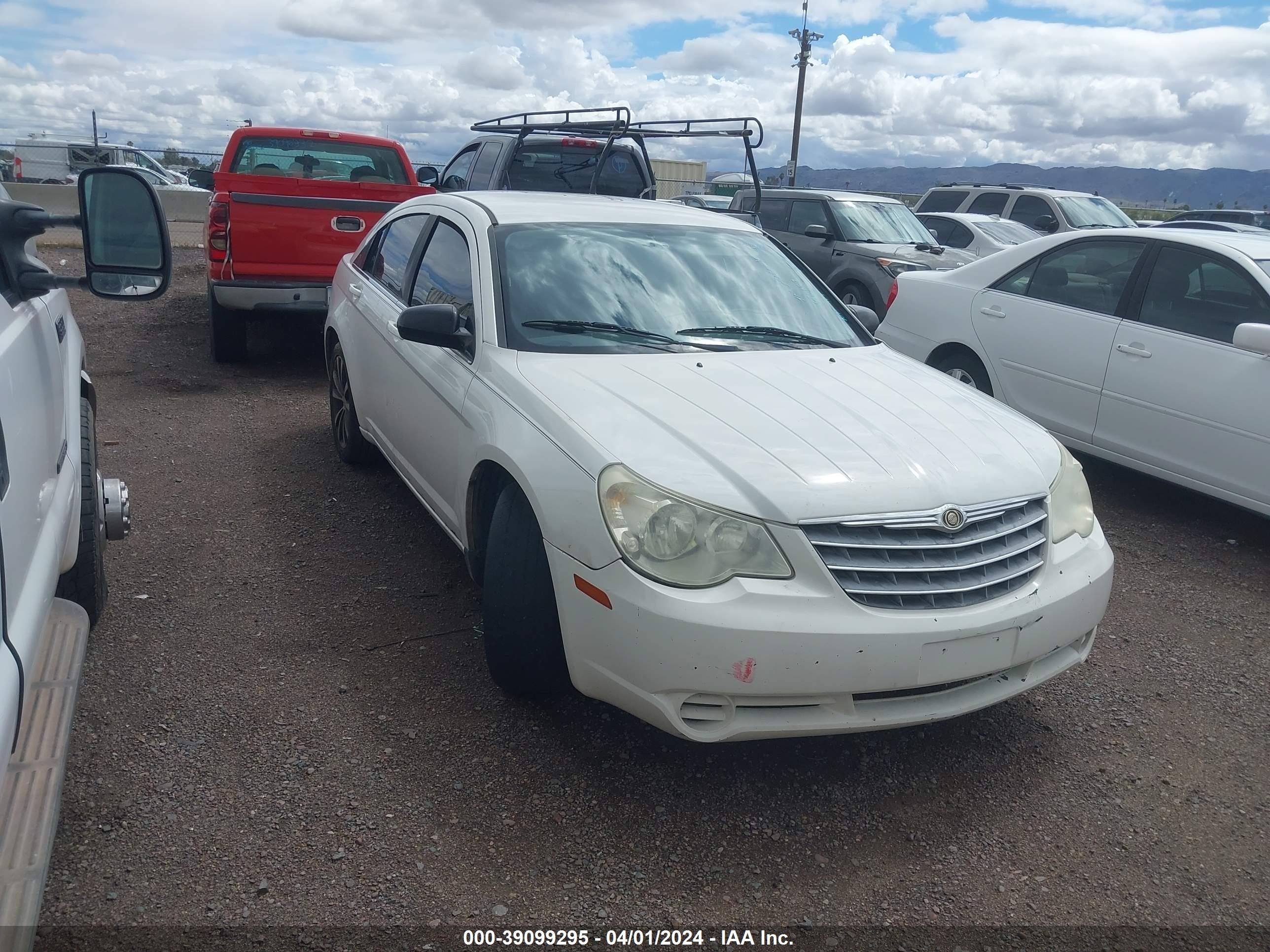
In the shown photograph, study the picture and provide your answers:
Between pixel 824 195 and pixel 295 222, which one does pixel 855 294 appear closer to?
pixel 824 195

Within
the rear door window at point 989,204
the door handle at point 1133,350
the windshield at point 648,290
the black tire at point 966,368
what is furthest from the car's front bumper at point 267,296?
the rear door window at point 989,204

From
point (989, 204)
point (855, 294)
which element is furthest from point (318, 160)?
point (989, 204)

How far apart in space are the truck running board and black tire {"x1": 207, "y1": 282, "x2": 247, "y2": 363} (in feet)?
21.0

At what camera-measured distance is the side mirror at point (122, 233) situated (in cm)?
272

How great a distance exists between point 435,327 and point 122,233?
116 centimetres

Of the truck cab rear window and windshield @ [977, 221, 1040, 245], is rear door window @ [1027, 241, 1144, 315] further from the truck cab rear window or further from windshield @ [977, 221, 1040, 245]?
windshield @ [977, 221, 1040, 245]

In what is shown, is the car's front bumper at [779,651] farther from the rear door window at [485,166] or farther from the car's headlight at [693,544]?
the rear door window at [485,166]

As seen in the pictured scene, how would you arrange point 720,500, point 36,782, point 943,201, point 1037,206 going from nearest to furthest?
point 36,782, point 720,500, point 1037,206, point 943,201

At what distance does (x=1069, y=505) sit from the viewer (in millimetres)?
3369

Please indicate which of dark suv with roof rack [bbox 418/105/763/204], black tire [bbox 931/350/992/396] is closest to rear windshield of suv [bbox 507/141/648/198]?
dark suv with roof rack [bbox 418/105/763/204]

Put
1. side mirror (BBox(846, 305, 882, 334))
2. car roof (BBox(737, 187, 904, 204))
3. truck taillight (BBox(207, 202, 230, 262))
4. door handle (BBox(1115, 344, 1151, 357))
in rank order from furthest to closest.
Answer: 1. car roof (BBox(737, 187, 904, 204))
2. truck taillight (BBox(207, 202, 230, 262))
3. door handle (BBox(1115, 344, 1151, 357))
4. side mirror (BBox(846, 305, 882, 334))

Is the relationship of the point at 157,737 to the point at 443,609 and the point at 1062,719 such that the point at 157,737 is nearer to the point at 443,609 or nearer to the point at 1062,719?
the point at 443,609

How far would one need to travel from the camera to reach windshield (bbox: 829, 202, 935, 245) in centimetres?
1162

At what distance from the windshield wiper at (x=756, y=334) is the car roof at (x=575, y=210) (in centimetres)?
74
